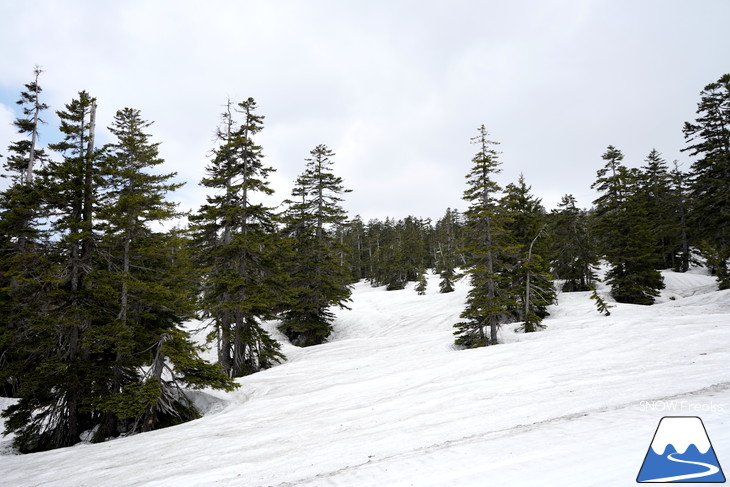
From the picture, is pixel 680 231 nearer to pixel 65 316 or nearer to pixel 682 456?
pixel 682 456

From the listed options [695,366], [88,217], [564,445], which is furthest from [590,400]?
[88,217]

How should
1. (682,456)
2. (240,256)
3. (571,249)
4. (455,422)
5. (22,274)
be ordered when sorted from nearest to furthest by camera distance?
(682,456) < (455,422) < (22,274) < (240,256) < (571,249)

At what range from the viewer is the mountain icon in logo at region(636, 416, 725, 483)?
127 inches

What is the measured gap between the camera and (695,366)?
7727 millimetres

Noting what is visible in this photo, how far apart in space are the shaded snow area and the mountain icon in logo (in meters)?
0.13

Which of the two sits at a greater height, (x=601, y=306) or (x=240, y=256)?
(x=240, y=256)

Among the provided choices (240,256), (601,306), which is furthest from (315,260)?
(601,306)

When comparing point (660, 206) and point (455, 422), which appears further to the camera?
point (660, 206)

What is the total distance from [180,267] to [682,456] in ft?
48.6

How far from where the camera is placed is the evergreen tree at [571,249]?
92.0 ft

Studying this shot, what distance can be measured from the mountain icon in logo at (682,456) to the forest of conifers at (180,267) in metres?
11.2

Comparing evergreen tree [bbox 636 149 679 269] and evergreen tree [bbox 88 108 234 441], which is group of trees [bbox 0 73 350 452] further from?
evergreen tree [bbox 636 149 679 269]

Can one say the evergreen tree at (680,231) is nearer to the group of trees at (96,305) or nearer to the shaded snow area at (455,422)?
the shaded snow area at (455,422)

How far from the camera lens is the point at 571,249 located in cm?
2828
